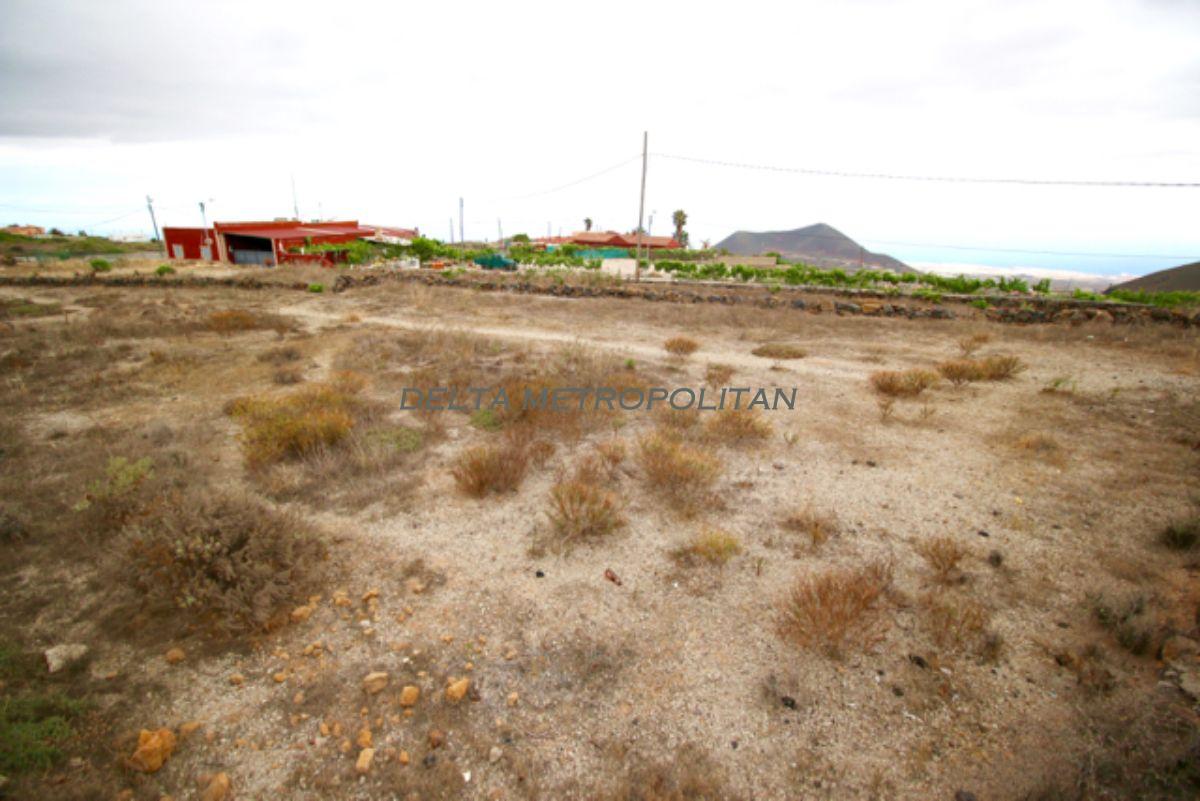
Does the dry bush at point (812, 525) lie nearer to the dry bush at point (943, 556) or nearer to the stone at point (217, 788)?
the dry bush at point (943, 556)

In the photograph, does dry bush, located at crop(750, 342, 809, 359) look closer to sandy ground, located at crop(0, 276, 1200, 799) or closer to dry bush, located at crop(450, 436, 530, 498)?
sandy ground, located at crop(0, 276, 1200, 799)

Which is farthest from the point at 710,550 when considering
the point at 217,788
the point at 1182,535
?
the point at 1182,535

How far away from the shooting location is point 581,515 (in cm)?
482

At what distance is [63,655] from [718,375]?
365 inches

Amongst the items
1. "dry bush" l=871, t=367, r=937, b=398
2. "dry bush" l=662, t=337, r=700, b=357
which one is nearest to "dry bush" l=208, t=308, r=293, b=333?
"dry bush" l=662, t=337, r=700, b=357

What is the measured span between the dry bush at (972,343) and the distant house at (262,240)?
41264 mm

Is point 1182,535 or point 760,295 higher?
point 760,295

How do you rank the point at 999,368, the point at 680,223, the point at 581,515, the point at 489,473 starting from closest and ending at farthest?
1. the point at 581,515
2. the point at 489,473
3. the point at 999,368
4. the point at 680,223

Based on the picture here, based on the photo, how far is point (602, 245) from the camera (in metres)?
66.2

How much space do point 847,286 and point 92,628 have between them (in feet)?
95.0

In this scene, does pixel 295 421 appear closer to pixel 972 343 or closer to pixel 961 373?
pixel 961 373

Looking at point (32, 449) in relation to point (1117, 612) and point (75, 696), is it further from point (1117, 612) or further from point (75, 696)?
point (1117, 612)

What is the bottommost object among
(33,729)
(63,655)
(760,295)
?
(63,655)

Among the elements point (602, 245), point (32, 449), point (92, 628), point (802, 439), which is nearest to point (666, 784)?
point (92, 628)
